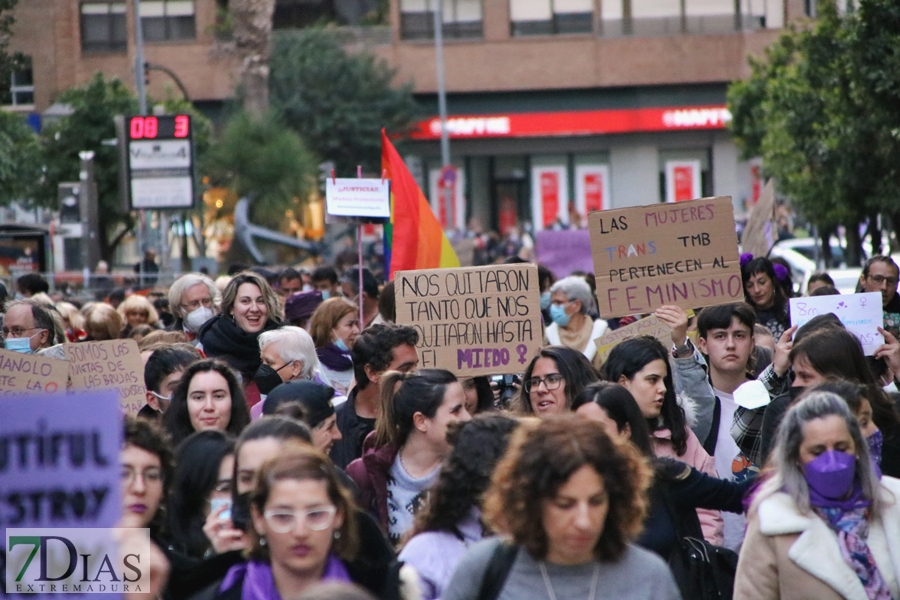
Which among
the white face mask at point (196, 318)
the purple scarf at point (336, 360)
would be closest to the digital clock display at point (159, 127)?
the white face mask at point (196, 318)

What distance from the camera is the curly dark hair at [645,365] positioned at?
19.3ft

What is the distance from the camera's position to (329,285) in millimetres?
13688

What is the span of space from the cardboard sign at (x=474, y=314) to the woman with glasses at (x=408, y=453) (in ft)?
8.47

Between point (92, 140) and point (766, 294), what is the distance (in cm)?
2788

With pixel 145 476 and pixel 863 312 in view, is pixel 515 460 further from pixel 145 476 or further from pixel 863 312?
pixel 863 312

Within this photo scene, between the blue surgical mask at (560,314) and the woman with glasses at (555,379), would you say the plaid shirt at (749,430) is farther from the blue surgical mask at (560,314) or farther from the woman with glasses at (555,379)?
the blue surgical mask at (560,314)

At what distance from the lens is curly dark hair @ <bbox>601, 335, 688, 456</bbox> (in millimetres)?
5871

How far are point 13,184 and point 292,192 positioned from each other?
1691 cm

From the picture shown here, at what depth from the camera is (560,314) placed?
11.1 metres

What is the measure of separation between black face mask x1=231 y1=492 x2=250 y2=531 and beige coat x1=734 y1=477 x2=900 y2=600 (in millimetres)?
1415

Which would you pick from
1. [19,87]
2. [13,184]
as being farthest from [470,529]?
[19,87]

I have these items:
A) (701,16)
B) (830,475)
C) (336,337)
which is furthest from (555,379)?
(701,16)

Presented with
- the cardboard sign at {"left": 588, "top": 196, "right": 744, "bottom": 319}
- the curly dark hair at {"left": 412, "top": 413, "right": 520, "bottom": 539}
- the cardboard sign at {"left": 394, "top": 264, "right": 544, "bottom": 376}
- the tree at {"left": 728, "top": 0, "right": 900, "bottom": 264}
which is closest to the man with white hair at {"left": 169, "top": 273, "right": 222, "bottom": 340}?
the cardboard sign at {"left": 394, "top": 264, "right": 544, "bottom": 376}

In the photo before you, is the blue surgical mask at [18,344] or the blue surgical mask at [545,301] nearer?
the blue surgical mask at [18,344]
